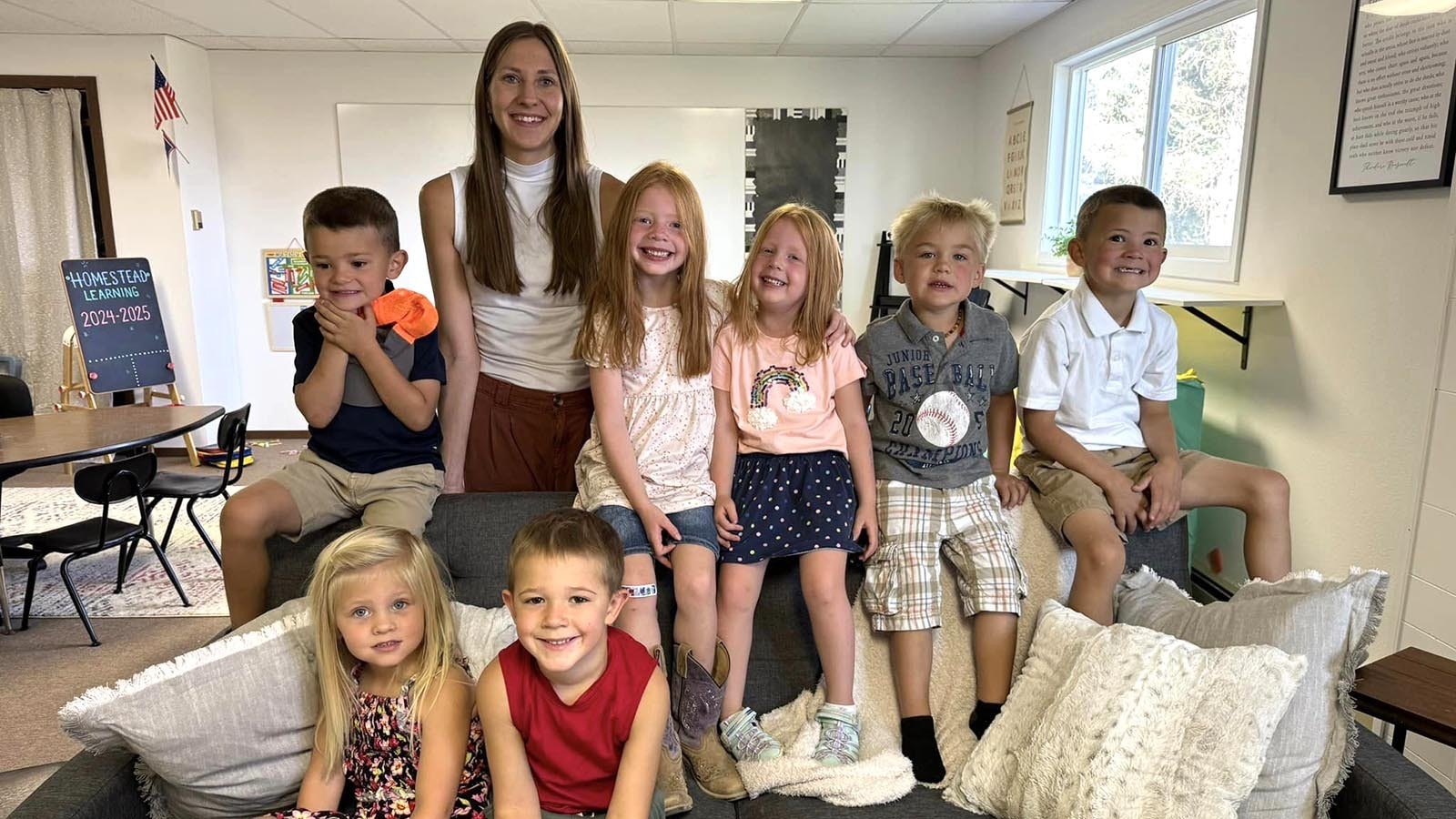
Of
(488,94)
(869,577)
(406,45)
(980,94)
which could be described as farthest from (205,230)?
(869,577)

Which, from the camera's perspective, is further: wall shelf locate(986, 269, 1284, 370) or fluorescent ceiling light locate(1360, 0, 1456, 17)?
wall shelf locate(986, 269, 1284, 370)

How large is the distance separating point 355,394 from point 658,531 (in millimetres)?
693

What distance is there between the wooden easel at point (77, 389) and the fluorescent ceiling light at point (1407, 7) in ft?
17.7

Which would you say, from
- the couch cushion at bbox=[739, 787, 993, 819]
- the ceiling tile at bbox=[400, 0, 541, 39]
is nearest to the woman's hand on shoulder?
the couch cushion at bbox=[739, 787, 993, 819]

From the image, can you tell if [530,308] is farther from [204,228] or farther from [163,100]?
[204,228]

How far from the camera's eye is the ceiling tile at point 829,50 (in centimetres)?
513

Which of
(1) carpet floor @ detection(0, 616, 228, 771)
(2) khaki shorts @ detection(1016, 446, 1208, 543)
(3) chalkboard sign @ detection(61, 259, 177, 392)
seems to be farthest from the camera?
(3) chalkboard sign @ detection(61, 259, 177, 392)

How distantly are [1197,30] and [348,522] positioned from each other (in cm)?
332

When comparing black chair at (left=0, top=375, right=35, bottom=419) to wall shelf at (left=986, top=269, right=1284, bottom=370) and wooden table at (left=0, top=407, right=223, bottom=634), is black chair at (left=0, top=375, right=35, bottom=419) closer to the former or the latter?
wooden table at (left=0, top=407, right=223, bottom=634)

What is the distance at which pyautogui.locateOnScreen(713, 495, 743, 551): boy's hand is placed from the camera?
1.66 meters

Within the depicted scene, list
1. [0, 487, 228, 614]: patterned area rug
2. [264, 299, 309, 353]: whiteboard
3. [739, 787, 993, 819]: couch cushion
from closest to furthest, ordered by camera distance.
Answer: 1. [739, 787, 993, 819]: couch cushion
2. [0, 487, 228, 614]: patterned area rug
3. [264, 299, 309, 353]: whiteboard

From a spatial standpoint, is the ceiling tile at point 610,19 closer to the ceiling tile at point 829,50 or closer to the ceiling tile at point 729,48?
the ceiling tile at point 729,48

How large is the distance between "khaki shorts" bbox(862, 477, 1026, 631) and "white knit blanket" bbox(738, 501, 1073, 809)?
0.06m

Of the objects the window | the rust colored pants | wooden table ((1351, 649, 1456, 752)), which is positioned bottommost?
wooden table ((1351, 649, 1456, 752))
